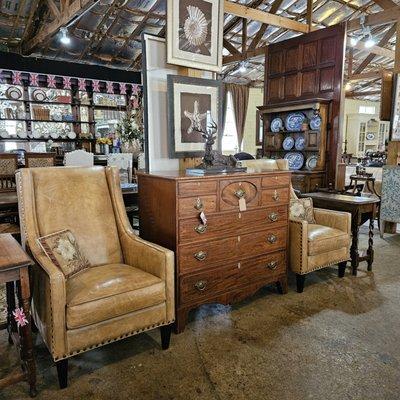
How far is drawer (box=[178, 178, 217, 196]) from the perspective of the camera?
7.01 ft

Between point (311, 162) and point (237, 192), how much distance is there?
10.8 ft

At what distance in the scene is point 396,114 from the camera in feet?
15.6

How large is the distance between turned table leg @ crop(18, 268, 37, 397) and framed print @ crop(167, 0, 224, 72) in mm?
1880

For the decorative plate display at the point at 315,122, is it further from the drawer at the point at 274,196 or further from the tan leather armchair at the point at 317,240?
the drawer at the point at 274,196

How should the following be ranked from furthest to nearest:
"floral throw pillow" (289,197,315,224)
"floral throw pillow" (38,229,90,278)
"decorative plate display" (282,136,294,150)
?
"decorative plate display" (282,136,294,150) < "floral throw pillow" (289,197,315,224) < "floral throw pillow" (38,229,90,278)

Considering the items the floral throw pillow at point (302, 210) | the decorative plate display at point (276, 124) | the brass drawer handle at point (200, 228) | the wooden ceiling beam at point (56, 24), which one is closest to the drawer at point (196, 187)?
the brass drawer handle at point (200, 228)

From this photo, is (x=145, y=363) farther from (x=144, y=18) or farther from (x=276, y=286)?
(x=144, y=18)

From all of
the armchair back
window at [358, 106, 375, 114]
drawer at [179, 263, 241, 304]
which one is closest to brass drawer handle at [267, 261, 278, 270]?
drawer at [179, 263, 241, 304]

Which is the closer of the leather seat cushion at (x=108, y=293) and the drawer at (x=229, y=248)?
the leather seat cushion at (x=108, y=293)

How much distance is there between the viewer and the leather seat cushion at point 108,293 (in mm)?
1742

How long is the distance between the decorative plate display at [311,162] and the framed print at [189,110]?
2.77m

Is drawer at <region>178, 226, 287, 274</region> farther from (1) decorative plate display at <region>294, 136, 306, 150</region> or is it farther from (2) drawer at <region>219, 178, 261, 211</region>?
(1) decorative plate display at <region>294, 136, 306, 150</region>

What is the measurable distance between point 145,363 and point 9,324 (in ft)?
2.89

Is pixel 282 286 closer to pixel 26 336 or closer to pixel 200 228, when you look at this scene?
pixel 200 228
